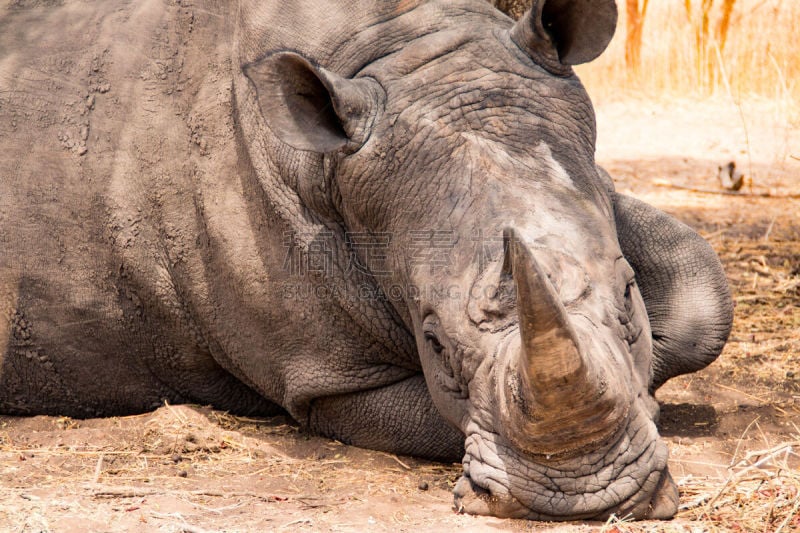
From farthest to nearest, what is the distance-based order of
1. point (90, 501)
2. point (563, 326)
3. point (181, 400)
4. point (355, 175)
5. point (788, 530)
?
1. point (181, 400)
2. point (355, 175)
3. point (90, 501)
4. point (788, 530)
5. point (563, 326)

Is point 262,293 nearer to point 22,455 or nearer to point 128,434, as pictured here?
point 128,434

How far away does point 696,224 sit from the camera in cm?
991

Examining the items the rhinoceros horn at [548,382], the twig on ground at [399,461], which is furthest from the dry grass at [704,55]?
the rhinoceros horn at [548,382]

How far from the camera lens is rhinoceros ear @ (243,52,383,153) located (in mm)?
4586

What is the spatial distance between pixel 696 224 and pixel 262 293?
5.70 meters

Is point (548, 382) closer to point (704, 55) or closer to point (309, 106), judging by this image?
point (309, 106)

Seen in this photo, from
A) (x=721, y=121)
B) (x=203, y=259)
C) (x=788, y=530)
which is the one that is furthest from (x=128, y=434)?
(x=721, y=121)

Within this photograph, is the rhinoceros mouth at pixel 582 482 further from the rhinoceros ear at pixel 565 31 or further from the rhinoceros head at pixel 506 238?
the rhinoceros ear at pixel 565 31

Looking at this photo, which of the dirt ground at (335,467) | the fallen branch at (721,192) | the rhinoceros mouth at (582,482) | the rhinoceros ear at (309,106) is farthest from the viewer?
the fallen branch at (721,192)

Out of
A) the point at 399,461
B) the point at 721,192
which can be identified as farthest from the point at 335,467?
the point at 721,192

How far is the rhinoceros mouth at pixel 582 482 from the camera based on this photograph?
377 centimetres

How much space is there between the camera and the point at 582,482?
377 cm

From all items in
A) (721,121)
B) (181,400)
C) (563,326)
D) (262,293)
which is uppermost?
(563,326)

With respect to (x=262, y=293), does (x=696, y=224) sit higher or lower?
lower
